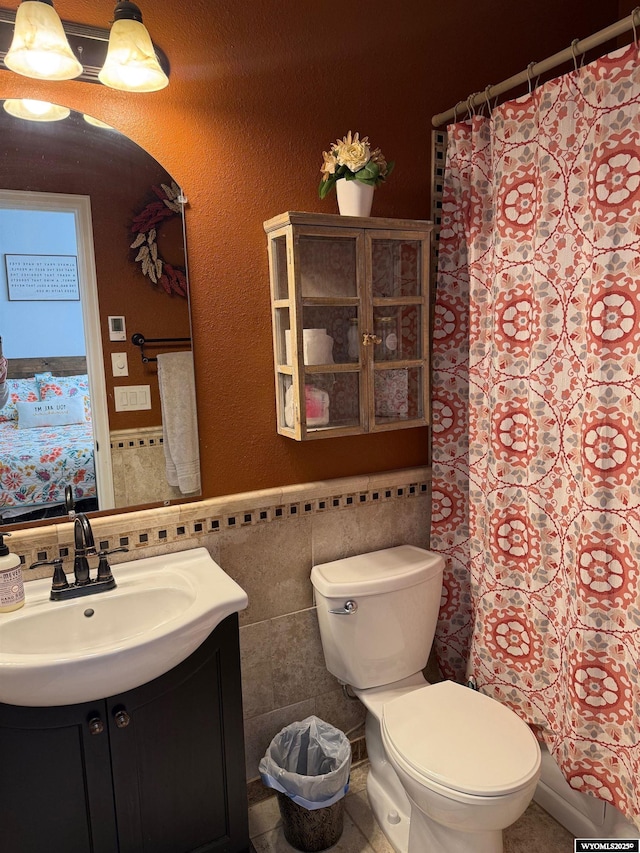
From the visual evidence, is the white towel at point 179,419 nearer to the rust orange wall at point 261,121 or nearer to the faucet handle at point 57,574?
the rust orange wall at point 261,121

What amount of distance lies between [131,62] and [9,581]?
4.09ft

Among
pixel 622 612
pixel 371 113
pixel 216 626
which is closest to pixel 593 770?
pixel 622 612

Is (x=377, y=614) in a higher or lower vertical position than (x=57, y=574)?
lower

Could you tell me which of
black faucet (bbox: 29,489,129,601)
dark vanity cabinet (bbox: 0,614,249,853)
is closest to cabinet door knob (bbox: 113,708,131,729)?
dark vanity cabinet (bbox: 0,614,249,853)

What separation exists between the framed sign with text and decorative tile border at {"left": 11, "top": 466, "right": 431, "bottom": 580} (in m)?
0.59

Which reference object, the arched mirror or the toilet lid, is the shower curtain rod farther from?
the toilet lid

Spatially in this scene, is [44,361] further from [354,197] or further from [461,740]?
[461,740]

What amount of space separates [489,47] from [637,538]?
5.61 ft

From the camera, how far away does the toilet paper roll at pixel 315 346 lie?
5.73ft

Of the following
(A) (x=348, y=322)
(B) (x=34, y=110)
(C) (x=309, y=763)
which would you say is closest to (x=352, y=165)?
(A) (x=348, y=322)

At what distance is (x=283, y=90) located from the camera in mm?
1784

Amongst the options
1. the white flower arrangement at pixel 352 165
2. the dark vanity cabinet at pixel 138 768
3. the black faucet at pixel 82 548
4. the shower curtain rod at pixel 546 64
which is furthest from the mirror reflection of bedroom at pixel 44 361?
the shower curtain rod at pixel 546 64

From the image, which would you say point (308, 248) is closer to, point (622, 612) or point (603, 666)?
point (622, 612)

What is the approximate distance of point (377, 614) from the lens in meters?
1.85
